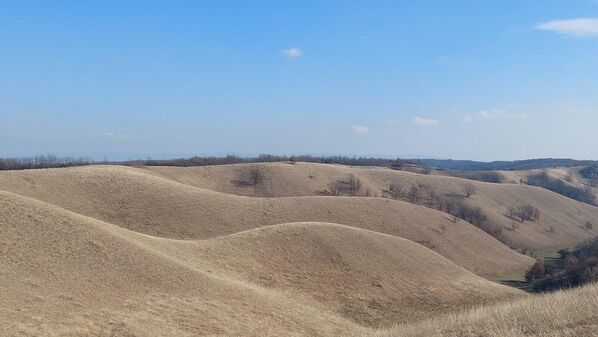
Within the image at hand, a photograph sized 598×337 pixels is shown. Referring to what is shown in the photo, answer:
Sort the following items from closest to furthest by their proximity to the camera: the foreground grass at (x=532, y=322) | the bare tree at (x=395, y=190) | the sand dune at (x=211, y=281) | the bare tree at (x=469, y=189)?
the foreground grass at (x=532, y=322), the sand dune at (x=211, y=281), the bare tree at (x=395, y=190), the bare tree at (x=469, y=189)

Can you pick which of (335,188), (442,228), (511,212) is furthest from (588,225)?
(442,228)

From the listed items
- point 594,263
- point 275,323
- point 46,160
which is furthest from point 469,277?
point 46,160

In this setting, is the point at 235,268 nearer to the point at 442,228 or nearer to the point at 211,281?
the point at 211,281

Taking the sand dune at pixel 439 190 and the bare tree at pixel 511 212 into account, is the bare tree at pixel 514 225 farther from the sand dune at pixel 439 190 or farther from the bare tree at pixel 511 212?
the bare tree at pixel 511 212

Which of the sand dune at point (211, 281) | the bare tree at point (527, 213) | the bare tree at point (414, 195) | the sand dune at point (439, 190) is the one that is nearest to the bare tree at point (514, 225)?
the sand dune at point (439, 190)

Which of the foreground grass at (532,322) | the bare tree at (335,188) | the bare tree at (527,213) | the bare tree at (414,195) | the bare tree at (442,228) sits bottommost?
the bare tree at (527,213)

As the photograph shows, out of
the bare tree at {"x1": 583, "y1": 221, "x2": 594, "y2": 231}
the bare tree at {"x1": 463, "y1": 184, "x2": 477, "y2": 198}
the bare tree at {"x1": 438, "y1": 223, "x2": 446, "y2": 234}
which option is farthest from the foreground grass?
the bare tree at {"x1": 583, "y1": 221, "x2": 594, "y2": 231}
